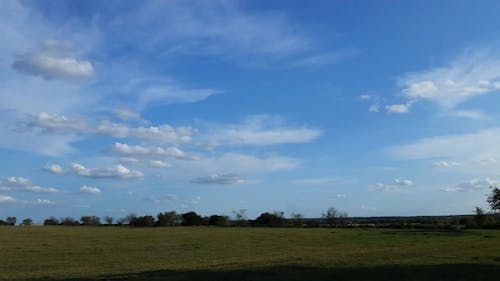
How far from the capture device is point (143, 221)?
594 ft

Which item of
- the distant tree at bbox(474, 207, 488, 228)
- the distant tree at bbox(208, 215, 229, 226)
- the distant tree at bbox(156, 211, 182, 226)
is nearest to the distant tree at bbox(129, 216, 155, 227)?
the distant tree at bbox(156, 211, 182, 226)

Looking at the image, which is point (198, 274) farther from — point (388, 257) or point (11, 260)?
point (11, 260)

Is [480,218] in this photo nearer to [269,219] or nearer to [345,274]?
[269,219]

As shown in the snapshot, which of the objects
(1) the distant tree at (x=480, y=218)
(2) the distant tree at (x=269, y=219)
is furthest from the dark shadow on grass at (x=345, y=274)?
(2) the distant tree at (x=269, y=219)

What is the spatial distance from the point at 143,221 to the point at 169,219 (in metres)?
8.99

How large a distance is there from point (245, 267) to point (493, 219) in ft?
329

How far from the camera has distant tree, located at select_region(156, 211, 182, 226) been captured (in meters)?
176

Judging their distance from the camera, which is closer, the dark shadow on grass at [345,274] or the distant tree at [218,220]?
the dark shadow on grass at [345,274]

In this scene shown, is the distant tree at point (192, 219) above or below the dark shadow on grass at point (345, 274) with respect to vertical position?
above

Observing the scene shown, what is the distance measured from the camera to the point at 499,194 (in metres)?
97.4

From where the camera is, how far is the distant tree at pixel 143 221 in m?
179

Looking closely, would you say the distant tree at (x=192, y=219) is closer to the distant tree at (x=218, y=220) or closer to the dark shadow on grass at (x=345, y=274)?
the distant tree at (x=218, y=220)

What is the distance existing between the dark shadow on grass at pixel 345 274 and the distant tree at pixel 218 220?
460 feet

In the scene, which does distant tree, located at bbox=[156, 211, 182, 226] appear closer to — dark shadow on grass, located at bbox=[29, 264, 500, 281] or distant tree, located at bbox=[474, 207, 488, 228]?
distant tree, located at bbox=[474, 207, 488, 228]
